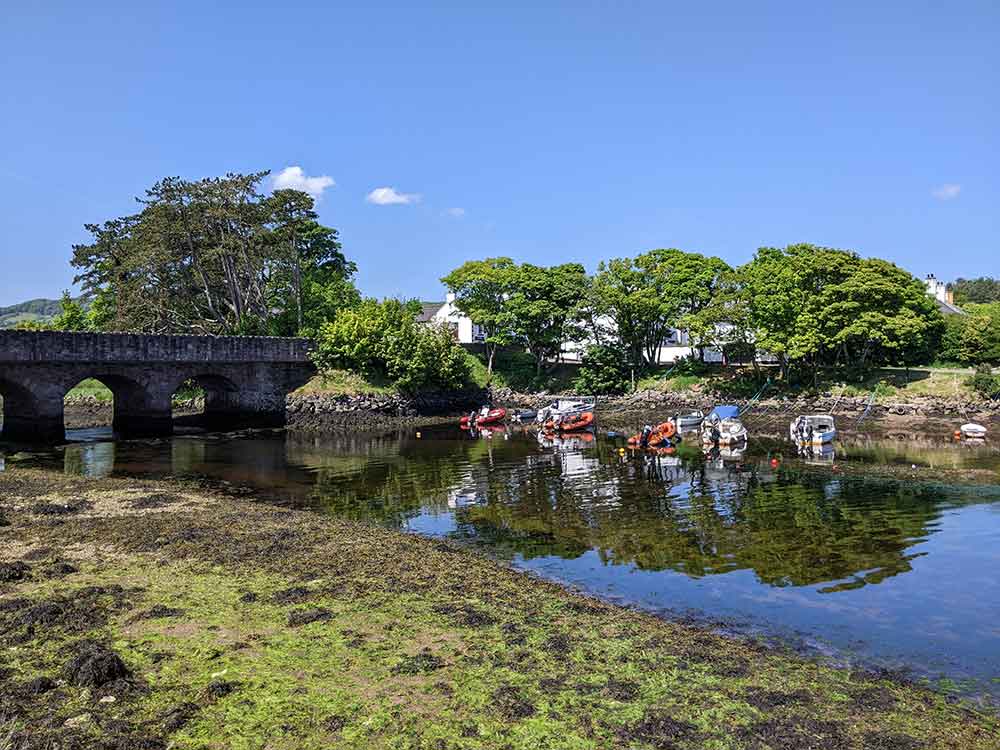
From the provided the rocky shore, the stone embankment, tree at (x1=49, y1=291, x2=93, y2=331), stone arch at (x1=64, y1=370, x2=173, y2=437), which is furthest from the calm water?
tree at (x1=49, y1=291, x2=93, y2=331)

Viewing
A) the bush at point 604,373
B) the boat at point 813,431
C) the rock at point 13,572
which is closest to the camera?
the rock at point 13,572

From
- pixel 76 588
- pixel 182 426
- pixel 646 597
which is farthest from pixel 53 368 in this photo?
pixel 646 597

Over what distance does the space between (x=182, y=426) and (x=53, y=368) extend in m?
12.0

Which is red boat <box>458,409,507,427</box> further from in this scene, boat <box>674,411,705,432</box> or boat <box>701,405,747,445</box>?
boat <box>701,405,747,445</box>

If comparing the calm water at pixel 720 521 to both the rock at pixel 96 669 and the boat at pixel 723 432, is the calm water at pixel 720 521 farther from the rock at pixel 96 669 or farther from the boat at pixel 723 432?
the rock at pixel 96 669

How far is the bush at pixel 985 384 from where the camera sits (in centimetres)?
5803

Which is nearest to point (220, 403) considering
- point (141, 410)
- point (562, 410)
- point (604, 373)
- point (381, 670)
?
point (141, 410)

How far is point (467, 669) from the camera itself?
37.8 ft

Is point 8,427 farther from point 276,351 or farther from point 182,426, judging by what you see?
point 276,351

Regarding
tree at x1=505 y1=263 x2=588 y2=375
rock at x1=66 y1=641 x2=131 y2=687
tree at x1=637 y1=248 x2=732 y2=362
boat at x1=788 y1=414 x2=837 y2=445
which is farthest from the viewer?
tree at x1=505 y1=263 x2=588 y2=375

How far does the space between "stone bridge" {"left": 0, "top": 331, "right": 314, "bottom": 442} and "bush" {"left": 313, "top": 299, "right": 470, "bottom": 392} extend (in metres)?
2.45

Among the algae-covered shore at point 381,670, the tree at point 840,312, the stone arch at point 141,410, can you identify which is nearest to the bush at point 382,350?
the stone arch at point 141,410

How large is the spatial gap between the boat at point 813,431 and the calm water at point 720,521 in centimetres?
142

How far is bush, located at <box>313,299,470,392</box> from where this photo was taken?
210 feet
